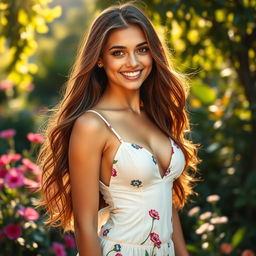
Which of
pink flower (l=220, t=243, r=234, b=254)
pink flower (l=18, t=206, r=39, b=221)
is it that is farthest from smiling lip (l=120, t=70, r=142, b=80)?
pink flower (l=220, t=243, r=234, b=254)

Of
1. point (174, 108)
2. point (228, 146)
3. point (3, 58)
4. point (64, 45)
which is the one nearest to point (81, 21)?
point (64, 45)

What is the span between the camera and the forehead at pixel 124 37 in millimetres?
2627

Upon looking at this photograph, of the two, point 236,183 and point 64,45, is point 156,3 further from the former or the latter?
point 64,45

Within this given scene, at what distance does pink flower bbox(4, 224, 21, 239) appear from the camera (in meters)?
3.73

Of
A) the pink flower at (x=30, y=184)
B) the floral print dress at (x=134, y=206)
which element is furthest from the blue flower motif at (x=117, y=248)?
the pink flower at (x=30, y=184)

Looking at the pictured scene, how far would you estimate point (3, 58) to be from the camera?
1206 centimetres

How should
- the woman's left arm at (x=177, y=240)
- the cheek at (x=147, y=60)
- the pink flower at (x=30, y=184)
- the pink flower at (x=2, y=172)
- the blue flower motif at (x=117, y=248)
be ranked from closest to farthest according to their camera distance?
the blue flower motif at (x=117, y=248)
the cheek at (x=147, y=60)
the woman's left arm at (x=177, y=240)
the pink flower at (x=30, y=184)
the pink flower at (x=2, y=172)

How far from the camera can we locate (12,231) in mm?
3748

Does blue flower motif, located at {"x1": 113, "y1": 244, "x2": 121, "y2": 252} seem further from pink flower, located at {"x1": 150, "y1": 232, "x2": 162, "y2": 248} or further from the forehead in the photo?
the forehead

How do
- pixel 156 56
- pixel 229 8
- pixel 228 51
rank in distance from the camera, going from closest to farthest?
pixel 156 56 < pixel 229 8 < pixel 228 51

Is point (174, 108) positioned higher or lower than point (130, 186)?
higher

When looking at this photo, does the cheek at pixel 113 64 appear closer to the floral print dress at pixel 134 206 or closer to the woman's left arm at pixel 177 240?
the floral print dress at pixel 134 206

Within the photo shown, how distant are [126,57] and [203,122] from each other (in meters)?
2.90

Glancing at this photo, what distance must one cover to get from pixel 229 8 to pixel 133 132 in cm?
184
